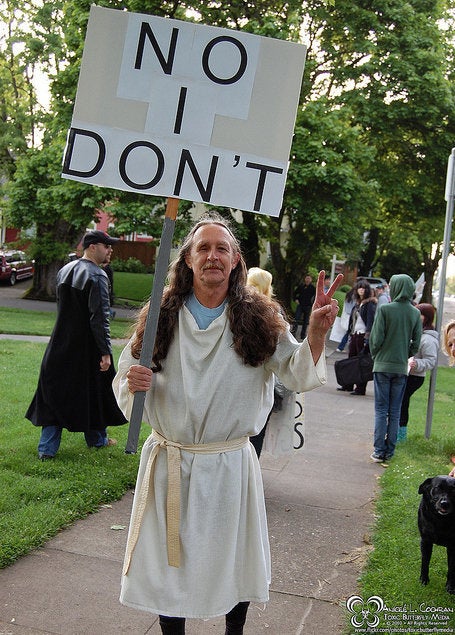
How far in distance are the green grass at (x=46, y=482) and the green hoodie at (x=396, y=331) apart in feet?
8.81

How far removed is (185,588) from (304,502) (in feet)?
11.0

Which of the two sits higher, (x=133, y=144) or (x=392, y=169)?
(x=392, y=169)

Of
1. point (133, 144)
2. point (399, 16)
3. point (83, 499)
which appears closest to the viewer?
point (133, 144)

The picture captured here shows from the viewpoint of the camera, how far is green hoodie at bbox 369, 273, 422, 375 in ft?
25.8

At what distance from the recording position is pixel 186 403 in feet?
10.00

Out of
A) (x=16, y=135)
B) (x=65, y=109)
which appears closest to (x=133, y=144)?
(x=65, y=109)

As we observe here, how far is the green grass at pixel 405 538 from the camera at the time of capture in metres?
4.25

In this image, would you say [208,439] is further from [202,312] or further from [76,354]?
[76,354]

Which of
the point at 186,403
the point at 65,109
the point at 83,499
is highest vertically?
the point at 65,109

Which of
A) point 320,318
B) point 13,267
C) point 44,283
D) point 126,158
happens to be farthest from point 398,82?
point 320,318

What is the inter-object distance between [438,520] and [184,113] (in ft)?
8.97

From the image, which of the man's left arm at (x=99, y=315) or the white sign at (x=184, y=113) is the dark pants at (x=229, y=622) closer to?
the white sign at (x=184, y=113)

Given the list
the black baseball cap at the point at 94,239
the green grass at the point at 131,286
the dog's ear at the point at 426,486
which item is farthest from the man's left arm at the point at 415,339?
the green grass at the point at 131,286

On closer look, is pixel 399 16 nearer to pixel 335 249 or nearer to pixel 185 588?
pixel 335 249
